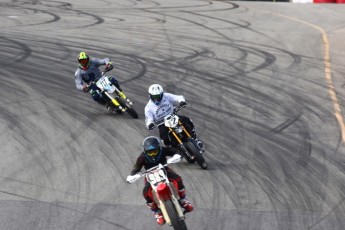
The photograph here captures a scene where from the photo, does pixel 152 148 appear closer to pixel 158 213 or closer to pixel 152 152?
pixel 152 152

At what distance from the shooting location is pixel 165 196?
11.4 meters

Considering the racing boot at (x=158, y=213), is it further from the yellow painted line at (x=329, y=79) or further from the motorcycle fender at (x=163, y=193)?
the yellow painted line at (x=329, y=79)

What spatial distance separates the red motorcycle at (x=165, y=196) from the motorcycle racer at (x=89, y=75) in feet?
27.0

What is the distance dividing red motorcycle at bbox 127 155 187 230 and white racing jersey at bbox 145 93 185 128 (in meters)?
4.07

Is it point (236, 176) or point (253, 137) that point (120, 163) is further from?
point (253, 137)

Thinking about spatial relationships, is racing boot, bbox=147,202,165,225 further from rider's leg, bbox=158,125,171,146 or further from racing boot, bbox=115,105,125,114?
racing boot, bbox=115,105,125,114

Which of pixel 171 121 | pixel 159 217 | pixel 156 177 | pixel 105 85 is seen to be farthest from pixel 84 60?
pixel 159 217

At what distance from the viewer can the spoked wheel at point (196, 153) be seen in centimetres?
1534

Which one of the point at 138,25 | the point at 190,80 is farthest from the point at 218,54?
the point at 138,25

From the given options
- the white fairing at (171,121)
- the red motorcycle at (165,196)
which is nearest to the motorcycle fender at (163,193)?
the red motorcycle at (165,196)

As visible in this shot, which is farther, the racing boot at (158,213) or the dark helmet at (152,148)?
the dark helmet at (152,148)

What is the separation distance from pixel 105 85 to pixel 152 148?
320 inches

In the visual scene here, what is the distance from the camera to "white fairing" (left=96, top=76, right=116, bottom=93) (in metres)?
19.7

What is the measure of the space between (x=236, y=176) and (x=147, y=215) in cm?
273
